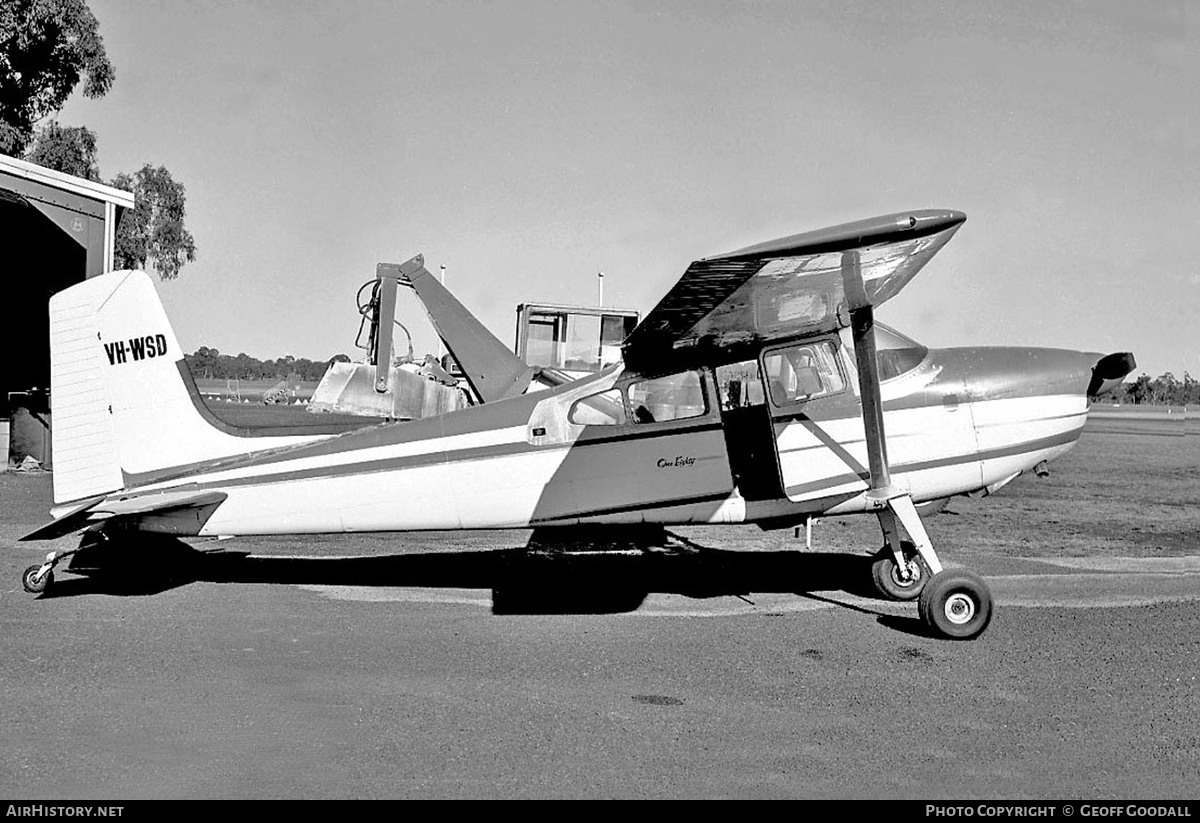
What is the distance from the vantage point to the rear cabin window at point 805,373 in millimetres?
7926

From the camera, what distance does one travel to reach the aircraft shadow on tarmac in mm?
8562

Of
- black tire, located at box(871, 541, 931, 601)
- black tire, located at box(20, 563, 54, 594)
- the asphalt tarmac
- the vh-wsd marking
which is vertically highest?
the vh-wsd marking

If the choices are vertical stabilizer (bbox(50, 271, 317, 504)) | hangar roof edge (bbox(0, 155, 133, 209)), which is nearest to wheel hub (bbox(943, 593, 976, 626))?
vertical stabilizer (bbox(50, 271, 317, 504))

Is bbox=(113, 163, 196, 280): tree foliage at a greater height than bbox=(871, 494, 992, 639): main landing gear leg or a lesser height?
greater

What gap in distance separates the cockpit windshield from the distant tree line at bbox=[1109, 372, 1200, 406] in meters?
135

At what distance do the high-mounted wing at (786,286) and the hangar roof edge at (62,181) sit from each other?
13551 mm

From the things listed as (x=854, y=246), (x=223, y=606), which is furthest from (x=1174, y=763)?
(x=223, y=606)

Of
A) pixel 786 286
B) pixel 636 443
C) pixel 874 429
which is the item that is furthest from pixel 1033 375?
pixel 636 443

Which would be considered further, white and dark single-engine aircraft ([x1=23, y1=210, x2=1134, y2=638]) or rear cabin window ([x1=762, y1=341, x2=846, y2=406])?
rear cabin window ([x1=762, y1=341, x2=846, y2=406])

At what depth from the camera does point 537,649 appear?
22.5ft

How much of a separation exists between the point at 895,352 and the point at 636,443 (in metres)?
2.21

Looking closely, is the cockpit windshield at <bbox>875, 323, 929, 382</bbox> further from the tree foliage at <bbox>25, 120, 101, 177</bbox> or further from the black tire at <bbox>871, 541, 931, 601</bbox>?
the tree foliage at <bbox>25, 120, 101, 177</bbox>

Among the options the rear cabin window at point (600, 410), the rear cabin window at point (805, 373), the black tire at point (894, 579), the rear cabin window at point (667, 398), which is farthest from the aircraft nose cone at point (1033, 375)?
the rear cabin window at point (600, 410)
